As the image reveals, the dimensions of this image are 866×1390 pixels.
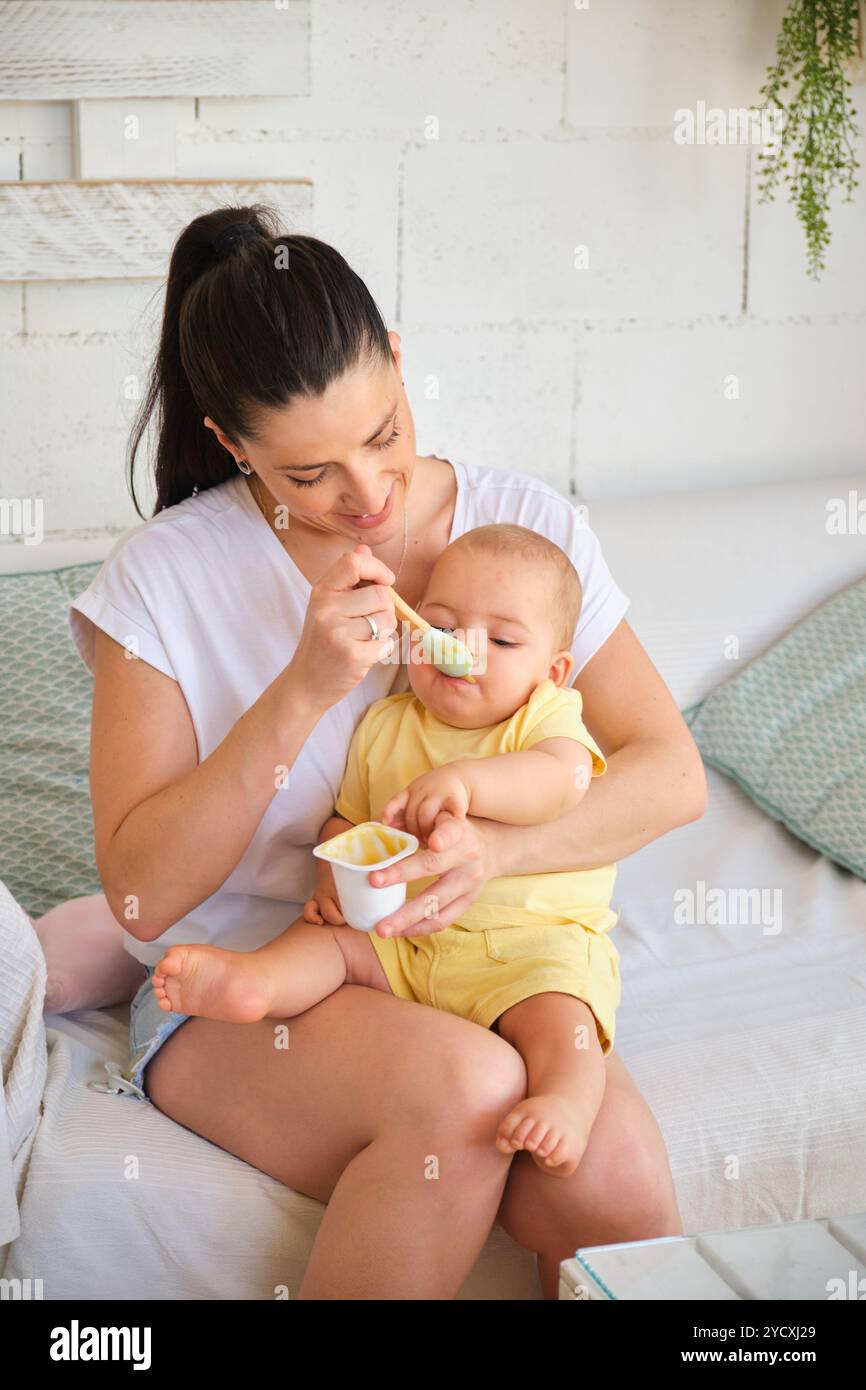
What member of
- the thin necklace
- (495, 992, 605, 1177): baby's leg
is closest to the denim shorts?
(495, 992, 605, 1177): baby's leg

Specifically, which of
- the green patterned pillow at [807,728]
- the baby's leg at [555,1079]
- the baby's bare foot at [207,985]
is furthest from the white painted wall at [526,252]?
the baby's leg at [555,1079]

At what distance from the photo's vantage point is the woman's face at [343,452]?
1.37 meters

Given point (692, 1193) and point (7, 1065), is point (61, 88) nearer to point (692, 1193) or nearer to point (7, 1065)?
point (7, 1065)

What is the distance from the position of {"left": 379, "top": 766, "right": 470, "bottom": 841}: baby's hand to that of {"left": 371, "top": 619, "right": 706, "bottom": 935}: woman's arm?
28mm

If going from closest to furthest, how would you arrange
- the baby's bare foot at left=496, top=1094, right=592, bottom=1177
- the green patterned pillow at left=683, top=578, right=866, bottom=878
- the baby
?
the baby's bare foot at left=496, top=1094, right=592, bottom=1177, the baby, the green patterned pillow at left=683, top=578, right=866, bottom=878

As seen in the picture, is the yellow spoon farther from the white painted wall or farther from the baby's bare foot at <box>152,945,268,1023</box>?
the white painted wall

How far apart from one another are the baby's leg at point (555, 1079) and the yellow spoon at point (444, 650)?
0.35 metres

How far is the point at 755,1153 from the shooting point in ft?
5.07

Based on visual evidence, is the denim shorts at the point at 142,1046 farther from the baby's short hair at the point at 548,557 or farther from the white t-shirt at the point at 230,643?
the baby's short hair at the point at 548,557

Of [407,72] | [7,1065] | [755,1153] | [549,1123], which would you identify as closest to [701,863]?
[755,1153]

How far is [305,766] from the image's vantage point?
→ 1572mm

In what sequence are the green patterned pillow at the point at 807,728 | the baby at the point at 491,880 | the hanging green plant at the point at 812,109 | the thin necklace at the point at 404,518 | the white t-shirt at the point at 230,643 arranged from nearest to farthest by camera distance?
the baby at the point at 491,880 < the white t-shirt at the point at 230,643 < the thin necklace at the point at 404,518 < the green patterned pillow at the point at 807,728 < the hanging green plant at the point at 812,109

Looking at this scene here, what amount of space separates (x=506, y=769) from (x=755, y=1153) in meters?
0.53

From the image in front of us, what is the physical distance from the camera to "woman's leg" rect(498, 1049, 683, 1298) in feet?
4.33
